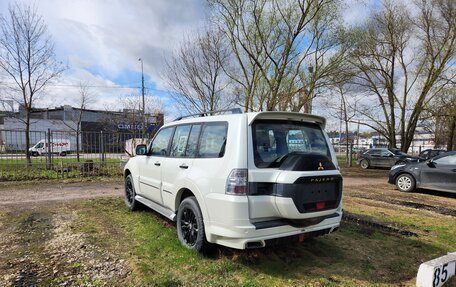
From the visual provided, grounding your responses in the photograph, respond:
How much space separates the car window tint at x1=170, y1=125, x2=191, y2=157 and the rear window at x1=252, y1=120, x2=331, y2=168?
1.38m

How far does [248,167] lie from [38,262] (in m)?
2.99

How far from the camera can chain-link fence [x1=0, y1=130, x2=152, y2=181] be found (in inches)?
434

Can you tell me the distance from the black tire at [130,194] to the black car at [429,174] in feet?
29.4

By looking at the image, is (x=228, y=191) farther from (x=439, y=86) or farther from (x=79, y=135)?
(x=439, y=86)

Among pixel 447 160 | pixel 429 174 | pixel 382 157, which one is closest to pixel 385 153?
pixel 382 157

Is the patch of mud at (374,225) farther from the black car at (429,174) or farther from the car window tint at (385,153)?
the car window tint at (385,153)

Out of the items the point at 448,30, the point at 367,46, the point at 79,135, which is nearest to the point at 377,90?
the point at 367,46

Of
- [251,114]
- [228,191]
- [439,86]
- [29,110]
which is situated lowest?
[228,191]

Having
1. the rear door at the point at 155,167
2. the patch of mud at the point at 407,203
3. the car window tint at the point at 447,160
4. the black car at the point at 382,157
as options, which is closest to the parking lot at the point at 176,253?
the patch of mud at the point at 407,203

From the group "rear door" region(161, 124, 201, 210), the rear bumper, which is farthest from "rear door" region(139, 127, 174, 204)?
the rear bumper

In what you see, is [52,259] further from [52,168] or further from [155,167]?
[52,168]

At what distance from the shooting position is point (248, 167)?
3479 millimetres

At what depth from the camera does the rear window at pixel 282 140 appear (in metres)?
3.65

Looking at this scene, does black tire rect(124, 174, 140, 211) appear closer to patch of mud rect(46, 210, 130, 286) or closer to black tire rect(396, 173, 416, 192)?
patch of mud rect(46, 210, 130, 286)
